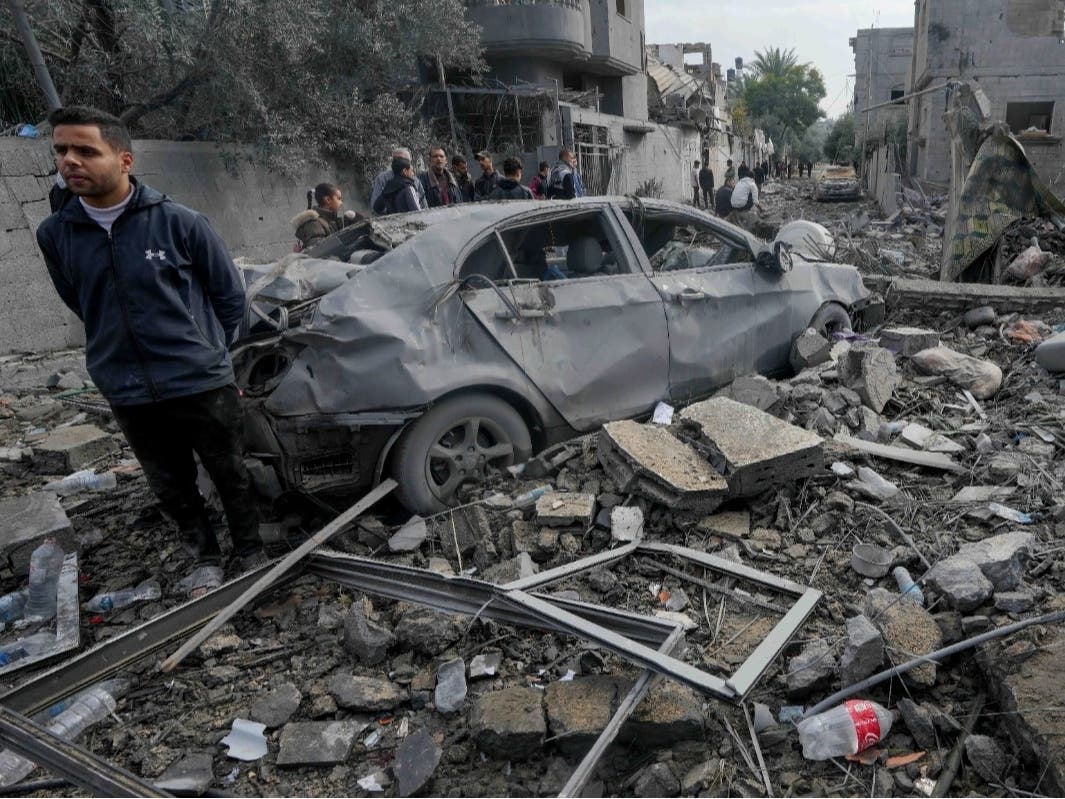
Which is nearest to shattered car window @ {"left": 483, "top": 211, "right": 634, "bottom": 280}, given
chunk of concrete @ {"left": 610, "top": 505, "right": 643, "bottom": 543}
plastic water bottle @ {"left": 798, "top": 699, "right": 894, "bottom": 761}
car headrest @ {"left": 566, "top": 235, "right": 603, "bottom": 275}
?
car headrest @ {"left": 566, "top": 235, "right": 603, "bottom": 275}

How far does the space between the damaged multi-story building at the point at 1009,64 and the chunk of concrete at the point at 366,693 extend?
826 inches

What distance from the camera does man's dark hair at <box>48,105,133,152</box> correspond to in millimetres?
2508

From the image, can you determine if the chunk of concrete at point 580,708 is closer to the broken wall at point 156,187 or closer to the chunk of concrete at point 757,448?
the chunk of concrete at point 757,448

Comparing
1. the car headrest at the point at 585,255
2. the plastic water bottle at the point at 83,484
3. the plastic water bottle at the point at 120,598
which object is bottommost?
the plastic water bottle at the point at 120,598

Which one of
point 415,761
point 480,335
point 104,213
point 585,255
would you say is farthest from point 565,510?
point 104,213

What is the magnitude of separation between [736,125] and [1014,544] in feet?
184

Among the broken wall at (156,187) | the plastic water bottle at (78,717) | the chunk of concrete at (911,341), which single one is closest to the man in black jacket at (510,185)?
the chunk of concrete at (911,341)

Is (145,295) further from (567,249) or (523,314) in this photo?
(567,249)

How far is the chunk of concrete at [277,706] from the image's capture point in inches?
92.4

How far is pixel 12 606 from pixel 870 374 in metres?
4.86

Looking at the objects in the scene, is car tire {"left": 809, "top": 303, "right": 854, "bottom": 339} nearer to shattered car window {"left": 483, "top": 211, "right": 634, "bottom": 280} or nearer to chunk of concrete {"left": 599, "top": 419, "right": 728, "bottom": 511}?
shattered car window {"left": 483, "top": 211, "right": 634, "bottom": 280}

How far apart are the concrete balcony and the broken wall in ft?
26.6

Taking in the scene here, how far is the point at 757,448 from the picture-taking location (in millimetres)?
3439

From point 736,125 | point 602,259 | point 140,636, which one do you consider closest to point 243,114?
point 602,259
